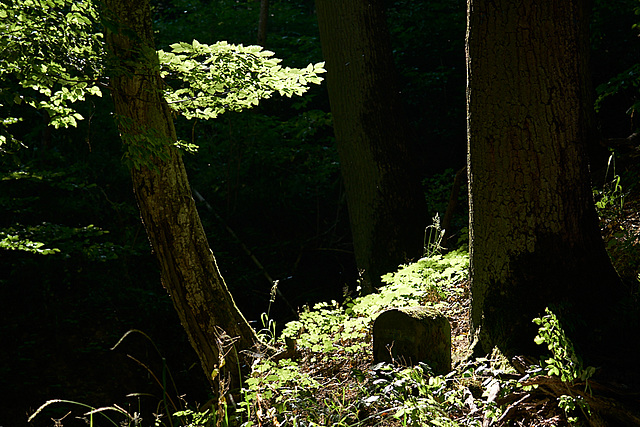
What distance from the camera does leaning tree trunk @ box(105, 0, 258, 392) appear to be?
3506 millimetres

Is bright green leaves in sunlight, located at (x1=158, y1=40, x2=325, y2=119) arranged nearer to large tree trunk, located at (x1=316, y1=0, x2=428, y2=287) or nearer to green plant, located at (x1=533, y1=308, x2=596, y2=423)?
large tree trunk, located at (x1=316, y1=0, x2=428, y2=287)

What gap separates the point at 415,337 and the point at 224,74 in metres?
2.09

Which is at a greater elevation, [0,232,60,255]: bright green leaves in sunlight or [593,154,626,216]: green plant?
[0,232,60,255]: bright green leaves in sunlight

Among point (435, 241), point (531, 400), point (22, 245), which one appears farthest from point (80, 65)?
point (435, 241)

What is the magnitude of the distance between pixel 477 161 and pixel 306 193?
6016 millimetres

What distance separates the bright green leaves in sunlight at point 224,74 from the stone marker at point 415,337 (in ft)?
5.77

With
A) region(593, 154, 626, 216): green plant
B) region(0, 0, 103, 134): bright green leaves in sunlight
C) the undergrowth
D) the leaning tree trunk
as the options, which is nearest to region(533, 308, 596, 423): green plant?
the undergrowth

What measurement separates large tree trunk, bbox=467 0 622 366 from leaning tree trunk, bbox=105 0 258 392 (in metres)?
1.74

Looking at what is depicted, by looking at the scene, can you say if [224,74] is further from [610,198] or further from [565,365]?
[610,198]

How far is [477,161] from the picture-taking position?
2.96 m

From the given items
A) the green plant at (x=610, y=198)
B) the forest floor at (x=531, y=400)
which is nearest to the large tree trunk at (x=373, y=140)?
the green plant at (x=610, y=198)

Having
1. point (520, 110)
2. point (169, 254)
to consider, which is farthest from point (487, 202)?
point (169, 254)

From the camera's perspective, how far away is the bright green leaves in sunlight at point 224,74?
140 inches

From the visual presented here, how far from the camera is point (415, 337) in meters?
2.95
